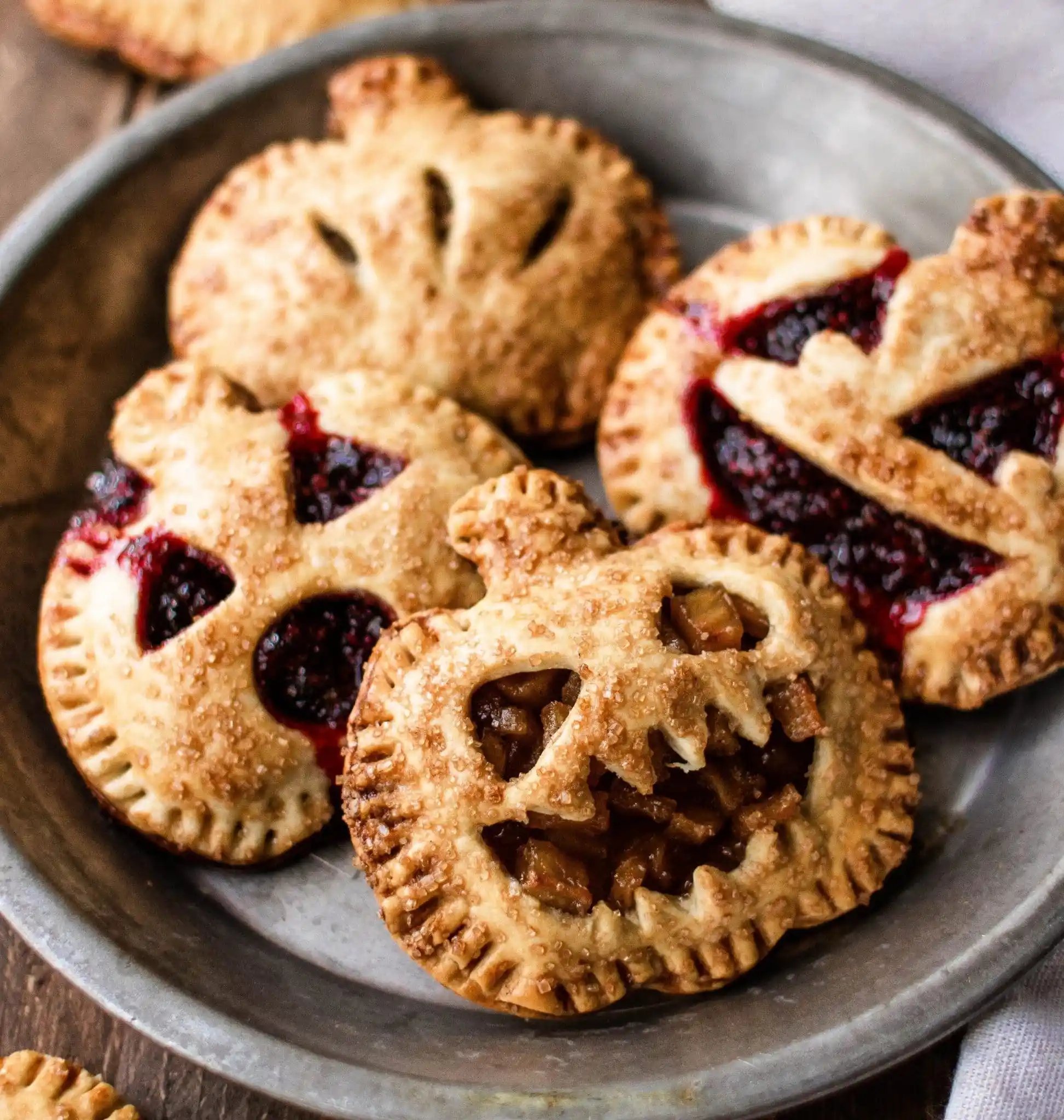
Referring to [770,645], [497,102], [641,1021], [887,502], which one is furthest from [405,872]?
[497,102]

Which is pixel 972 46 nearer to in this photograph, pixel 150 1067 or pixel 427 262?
pixel 427 262

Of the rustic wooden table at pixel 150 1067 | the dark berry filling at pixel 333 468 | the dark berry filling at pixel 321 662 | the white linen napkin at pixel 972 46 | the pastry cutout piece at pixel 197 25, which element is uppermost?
the white linen napkin at pixel 972 46

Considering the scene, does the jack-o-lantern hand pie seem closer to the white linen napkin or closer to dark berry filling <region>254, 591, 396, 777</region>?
dark berry filling <region>254, 591, 396, 777</region>

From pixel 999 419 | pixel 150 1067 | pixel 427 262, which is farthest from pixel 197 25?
pixel 150 1067

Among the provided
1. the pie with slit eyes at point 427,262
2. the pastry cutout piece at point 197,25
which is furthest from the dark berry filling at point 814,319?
the pastry cutout piece at point 197,25

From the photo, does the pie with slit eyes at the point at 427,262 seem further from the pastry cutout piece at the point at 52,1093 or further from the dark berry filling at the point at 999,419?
the pastry cutout piece at the point at 52,1093

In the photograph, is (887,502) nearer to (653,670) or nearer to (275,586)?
(653,670)

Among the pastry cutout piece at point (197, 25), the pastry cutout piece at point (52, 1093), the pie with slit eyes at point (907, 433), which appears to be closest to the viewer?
the pastry cutout piece at point (52, 1093)
